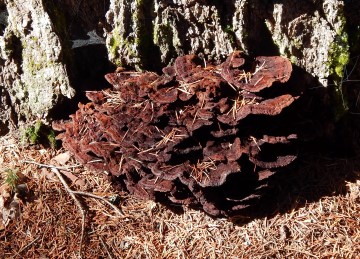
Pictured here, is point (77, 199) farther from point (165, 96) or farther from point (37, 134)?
point (165, 96)

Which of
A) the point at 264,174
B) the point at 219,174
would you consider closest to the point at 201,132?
the point at 219,174

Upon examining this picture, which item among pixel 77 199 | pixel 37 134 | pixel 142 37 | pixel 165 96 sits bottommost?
pixel 77 199

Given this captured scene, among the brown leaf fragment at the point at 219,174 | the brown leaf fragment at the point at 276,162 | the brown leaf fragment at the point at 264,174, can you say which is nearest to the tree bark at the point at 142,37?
the brown leaf fragment at the point at 276,162

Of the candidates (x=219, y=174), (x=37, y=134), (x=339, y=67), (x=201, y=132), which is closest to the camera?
(x=219, y=174)

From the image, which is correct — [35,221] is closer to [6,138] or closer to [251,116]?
[6,138]

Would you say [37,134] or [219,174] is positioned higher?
[37,134]

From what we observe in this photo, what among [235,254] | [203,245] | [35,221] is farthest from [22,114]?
[235,254]
